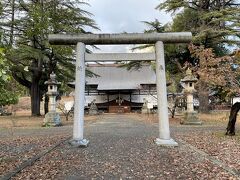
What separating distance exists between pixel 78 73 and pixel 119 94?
2787 centimetres

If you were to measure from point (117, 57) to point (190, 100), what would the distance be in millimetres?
9937

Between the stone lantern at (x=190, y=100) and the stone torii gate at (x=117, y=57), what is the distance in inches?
334

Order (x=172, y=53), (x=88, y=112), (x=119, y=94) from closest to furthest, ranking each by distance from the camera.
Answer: (x=172, y=53)
(x=88, y=112)
(x=119, y=94)

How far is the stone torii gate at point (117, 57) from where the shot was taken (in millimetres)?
9807

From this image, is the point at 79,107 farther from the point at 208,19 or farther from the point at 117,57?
the point at 208,19

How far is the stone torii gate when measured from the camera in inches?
386

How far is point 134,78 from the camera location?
1524 inches

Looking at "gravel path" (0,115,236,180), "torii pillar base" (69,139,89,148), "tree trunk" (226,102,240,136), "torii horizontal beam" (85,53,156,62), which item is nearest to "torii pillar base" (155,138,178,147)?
"gravel path" (0,115,236,180)

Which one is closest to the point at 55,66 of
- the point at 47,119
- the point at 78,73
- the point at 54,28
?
the point at 54,28

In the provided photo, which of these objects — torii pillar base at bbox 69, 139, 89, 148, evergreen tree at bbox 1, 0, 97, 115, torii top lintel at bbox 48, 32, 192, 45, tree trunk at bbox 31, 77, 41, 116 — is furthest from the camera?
tree trunk at bbox 31, 77, 41, 116

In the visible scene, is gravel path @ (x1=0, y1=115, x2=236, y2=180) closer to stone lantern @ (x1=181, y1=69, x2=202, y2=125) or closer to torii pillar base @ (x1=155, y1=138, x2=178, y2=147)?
torii pillar base @ (x1=155, y1=138, x2=178, y2=147)

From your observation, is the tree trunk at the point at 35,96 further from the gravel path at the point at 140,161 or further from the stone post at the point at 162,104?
the stone post at the point at 162,104

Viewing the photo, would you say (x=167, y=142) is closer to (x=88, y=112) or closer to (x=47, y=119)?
(x=47, y=119)

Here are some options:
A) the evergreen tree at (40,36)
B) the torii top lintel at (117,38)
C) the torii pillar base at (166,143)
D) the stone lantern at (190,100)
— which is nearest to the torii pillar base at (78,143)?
the torii pillar base at (166,143)
